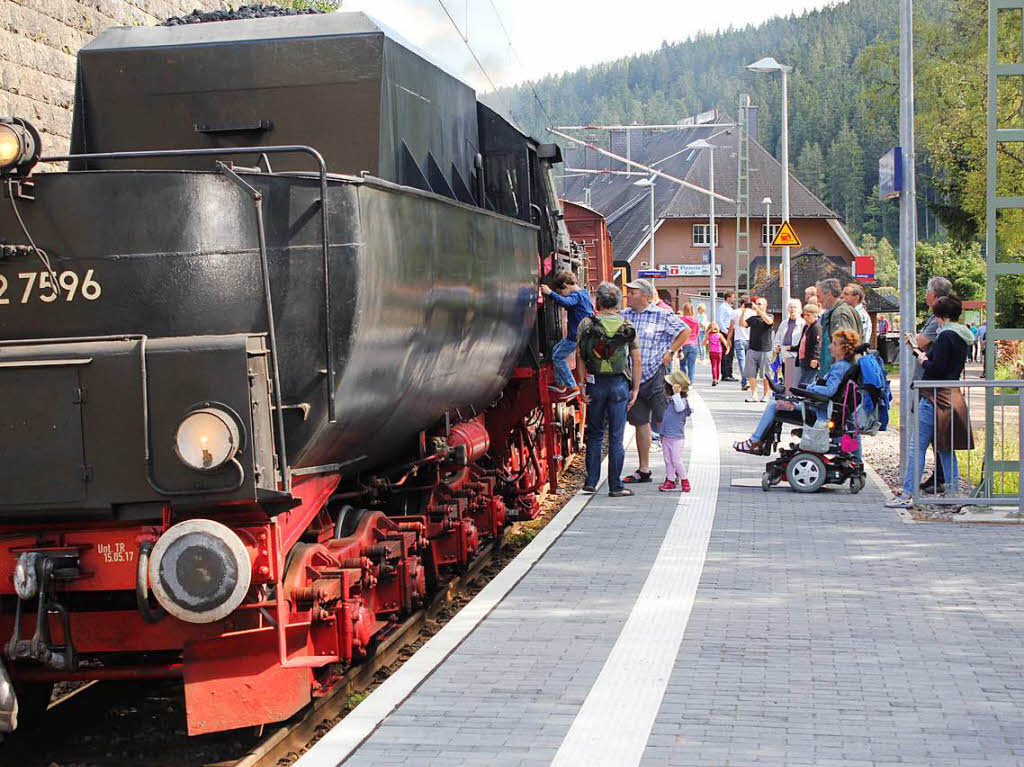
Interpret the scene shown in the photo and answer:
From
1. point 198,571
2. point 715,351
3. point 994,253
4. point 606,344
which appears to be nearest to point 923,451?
point 994,253

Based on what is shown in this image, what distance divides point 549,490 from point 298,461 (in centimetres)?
736

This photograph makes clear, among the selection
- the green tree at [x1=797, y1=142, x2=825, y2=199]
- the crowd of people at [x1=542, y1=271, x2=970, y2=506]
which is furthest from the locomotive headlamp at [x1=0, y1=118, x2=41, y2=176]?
the green tree at [x1=797, y1=142, x2=825, y2=199]

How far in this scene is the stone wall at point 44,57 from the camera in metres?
10.1

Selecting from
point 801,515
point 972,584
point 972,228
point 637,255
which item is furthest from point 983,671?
point 637,255

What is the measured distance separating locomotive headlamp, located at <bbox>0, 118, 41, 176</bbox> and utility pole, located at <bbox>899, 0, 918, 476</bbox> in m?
8.59

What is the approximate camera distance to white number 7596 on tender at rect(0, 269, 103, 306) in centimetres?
520

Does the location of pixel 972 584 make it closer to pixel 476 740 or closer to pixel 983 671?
pixel 983 671

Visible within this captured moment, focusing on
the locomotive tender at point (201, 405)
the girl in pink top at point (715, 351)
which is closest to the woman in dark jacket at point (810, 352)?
the locomotive tender at point (201, 405)

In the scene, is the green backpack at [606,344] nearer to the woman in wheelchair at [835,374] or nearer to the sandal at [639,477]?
the sandal at [639,477]

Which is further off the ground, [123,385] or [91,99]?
[91,99]

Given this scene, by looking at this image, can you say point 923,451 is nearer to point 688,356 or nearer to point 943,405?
point 943,405

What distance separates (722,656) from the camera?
255 inches

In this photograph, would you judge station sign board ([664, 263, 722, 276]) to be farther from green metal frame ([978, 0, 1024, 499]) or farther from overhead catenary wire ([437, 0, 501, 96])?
green metal frame ([978, 0, 1024, 499])

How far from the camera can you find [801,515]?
10984mm
